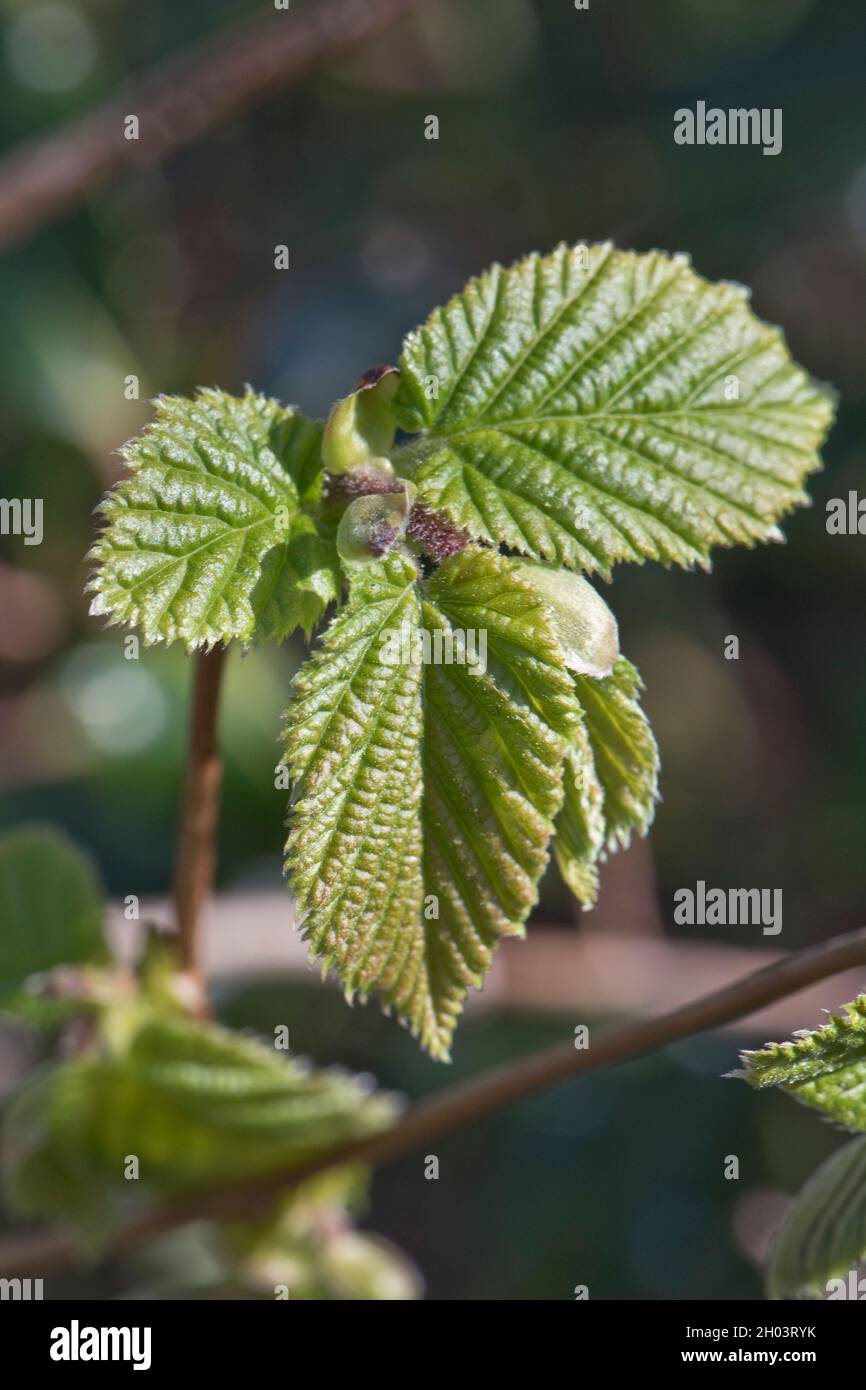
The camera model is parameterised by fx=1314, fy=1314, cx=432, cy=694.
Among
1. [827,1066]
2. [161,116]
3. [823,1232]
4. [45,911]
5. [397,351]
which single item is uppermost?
[161,116]

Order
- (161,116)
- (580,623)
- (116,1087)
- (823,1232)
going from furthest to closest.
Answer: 1. (161,116)
2. (116,1087)
3. (823,1232)
4. (580,623)

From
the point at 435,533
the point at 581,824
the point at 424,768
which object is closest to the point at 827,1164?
the point at 581,824

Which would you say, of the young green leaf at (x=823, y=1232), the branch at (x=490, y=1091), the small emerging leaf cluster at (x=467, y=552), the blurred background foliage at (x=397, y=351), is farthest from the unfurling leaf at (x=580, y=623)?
the blurred background foliage at (x=397, y=351)

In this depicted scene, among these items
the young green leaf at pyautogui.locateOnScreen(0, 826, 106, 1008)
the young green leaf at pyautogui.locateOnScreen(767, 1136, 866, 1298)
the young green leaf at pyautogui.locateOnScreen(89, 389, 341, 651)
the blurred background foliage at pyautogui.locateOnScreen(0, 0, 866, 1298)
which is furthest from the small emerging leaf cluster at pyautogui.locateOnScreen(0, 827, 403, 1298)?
the blurred background foliage at pyautogui.locateOnScreen(0, 0, 866, 1298)

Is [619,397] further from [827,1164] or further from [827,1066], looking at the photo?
[827,1164]

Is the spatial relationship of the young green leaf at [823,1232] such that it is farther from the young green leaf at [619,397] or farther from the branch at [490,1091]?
the young green leaf at [619,397]
